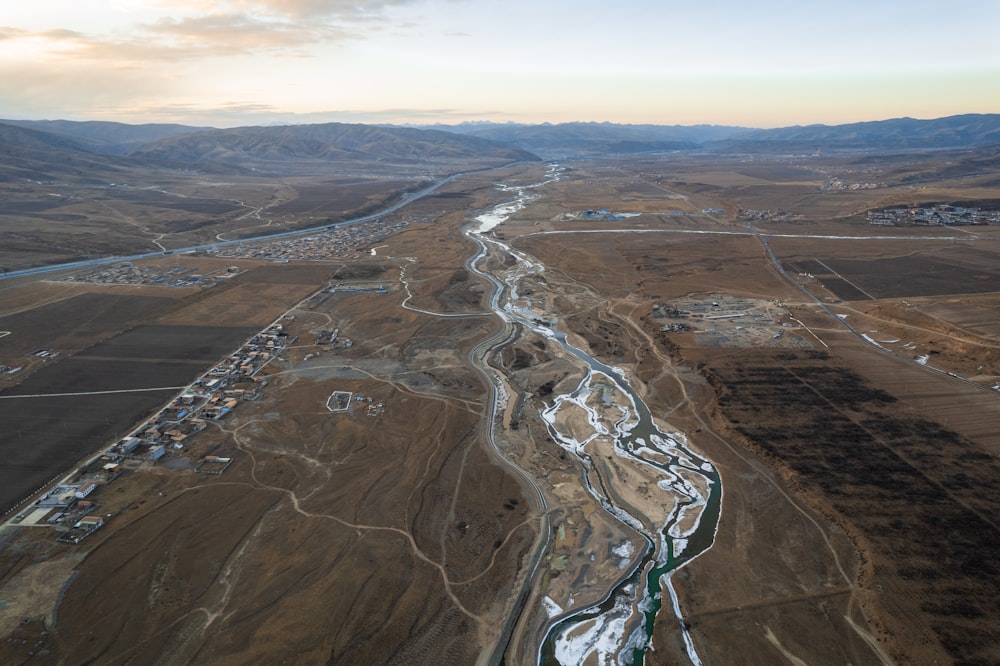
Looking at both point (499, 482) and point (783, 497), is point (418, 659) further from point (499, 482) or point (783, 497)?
point (783, 497)

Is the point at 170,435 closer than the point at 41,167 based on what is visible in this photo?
Yes

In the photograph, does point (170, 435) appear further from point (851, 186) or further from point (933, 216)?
point (851, 186)

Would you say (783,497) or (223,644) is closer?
(223,644)

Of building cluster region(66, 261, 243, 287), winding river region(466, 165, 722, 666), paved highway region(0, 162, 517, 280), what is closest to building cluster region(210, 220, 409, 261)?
paved highway region(0, 162, 517, 280)

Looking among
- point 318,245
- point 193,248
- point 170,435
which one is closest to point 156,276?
point 193,248

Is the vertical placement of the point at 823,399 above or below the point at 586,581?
above

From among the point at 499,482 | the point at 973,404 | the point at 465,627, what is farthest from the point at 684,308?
the point at 465,627

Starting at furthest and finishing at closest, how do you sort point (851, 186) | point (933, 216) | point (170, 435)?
point (851, 186)
point (933, 216)
point (170, 435)
